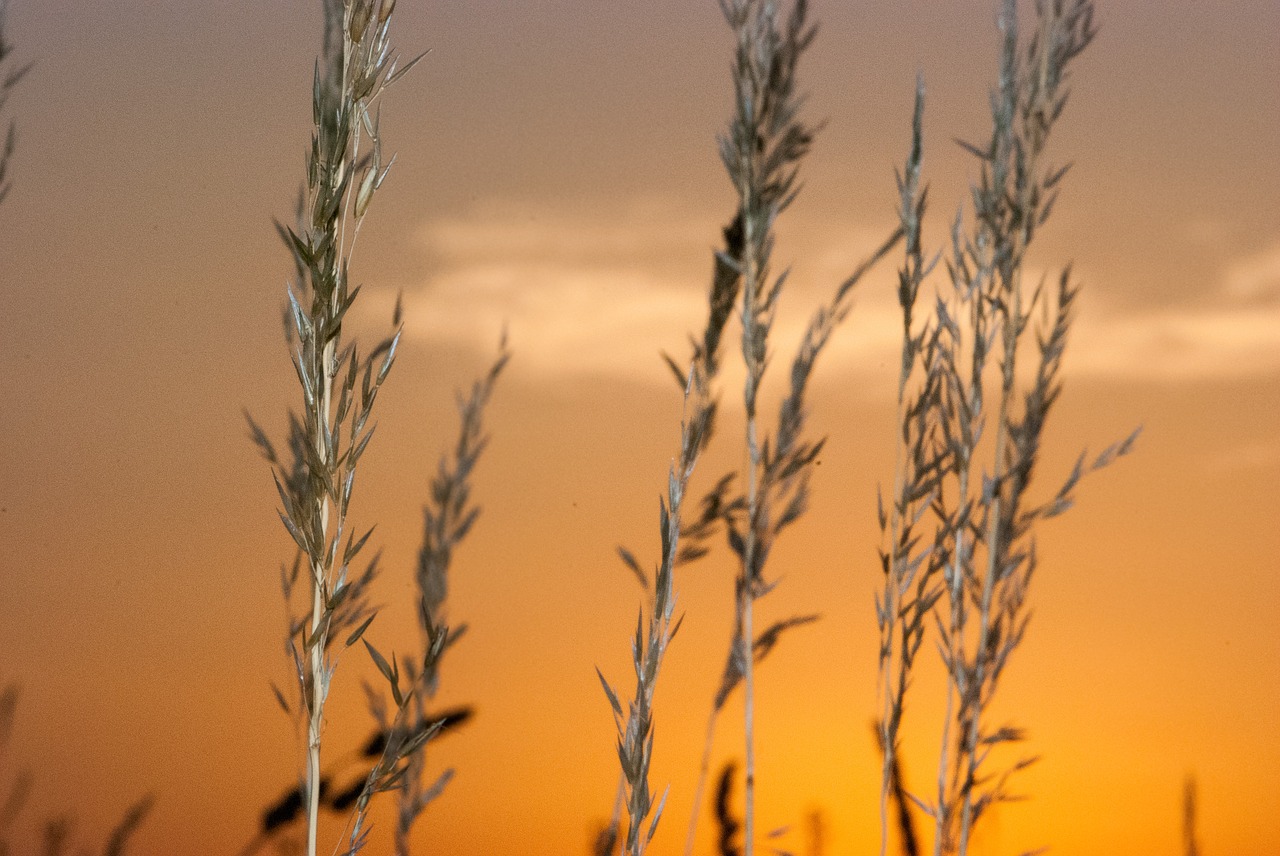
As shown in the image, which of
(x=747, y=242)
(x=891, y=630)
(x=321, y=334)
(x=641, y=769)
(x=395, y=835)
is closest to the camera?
(x=321, y=334)

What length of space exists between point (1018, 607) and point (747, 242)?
0.78m

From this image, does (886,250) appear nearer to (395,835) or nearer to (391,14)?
(391,14)

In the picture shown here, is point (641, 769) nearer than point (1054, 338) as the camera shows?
Yes

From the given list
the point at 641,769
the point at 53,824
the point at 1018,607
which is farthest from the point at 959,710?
the point at 53,824

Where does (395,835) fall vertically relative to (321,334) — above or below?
below

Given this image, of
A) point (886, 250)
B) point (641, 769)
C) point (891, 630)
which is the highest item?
point (886, 250)

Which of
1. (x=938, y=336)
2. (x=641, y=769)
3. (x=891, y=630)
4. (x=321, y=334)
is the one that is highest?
(x=938, y=336)

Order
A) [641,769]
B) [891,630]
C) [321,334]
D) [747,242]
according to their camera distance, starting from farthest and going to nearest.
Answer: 1. [891,630]
2. [747,242]
3. [641,769]
4. [321,334]

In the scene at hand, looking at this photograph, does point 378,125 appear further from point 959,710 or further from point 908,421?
point 959,710

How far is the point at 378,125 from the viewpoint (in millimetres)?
1243

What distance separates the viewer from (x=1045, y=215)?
6.28 ft

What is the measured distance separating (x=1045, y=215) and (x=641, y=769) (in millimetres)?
1162

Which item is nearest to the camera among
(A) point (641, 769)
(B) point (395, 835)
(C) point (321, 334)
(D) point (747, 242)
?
(C) point (321, 334)

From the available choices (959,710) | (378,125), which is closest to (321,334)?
(378,125)
